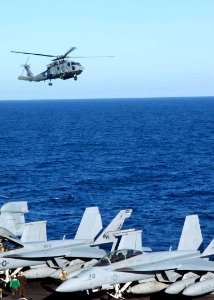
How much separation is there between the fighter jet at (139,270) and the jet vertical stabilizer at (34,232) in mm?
7731

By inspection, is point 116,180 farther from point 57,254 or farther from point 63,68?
point 57,254

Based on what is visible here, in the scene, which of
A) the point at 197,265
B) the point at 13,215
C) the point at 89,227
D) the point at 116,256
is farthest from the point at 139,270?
the point at 13,215

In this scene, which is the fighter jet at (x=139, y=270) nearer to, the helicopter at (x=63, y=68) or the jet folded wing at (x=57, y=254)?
the jet folded wing at (x=57, y=254)

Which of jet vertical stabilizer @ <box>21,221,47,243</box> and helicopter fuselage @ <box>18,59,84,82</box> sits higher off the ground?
helicopter fuselage @ <box>18,59,84,82</box>

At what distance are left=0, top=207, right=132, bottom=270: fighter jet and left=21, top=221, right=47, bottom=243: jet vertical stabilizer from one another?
0.46m

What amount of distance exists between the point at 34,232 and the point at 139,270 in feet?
31.9

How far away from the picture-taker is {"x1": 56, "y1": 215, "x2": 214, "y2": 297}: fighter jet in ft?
A: 108

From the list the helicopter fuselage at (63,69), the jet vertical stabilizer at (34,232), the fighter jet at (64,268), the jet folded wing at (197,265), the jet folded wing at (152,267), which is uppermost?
the helicopter fuselage at (63,69)

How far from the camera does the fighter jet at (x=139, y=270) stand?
33031 millimetres

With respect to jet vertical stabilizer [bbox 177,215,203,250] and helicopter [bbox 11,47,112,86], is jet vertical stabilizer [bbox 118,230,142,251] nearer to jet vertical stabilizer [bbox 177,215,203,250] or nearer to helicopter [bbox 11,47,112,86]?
jet vertical stabilizer [bbox 177,215,203,250]

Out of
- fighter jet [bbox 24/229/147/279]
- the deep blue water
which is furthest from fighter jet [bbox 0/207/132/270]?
the deep blue water

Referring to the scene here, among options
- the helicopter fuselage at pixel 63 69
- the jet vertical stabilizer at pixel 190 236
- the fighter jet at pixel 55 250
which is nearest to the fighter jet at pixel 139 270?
the jet vertical stabilizer at pixel 190 236

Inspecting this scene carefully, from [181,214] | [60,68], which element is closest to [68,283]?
[60,68]

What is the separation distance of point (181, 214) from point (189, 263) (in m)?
37.7
